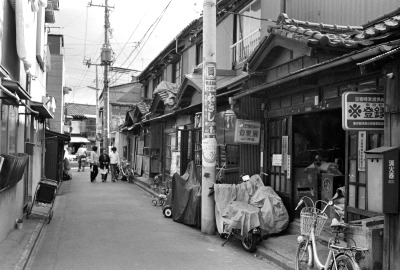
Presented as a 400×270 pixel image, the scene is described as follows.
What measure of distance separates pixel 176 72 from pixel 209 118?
1263 cm

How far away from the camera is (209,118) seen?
10375 millimetres

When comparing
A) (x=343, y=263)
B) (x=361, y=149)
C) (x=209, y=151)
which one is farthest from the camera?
(x=209, y=151)

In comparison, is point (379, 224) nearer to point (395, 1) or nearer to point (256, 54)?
point (395, 1)

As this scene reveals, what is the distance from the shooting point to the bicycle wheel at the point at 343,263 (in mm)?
5304

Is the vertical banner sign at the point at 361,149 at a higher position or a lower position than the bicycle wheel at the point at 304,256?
higher

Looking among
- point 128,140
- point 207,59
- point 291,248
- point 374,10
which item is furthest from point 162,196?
point 128,140

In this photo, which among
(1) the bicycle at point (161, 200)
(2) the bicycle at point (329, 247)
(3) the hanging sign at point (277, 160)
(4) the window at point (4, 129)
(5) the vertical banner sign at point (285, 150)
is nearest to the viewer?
(2) the bicycle at point (329, 247)

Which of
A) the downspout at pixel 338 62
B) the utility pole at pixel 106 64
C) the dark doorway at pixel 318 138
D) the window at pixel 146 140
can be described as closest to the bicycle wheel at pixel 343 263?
the downspout at pixel 338 62

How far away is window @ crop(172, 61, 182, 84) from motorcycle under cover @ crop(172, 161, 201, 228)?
10179 millimetres

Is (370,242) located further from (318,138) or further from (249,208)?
(318,138)

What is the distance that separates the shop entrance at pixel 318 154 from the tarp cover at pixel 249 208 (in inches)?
27.6

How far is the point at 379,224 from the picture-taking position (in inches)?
242

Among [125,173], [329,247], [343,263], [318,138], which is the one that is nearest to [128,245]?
[329,247]

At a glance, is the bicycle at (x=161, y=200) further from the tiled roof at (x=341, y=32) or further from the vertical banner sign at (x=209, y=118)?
the tiled roof at (x=341, y=32)
